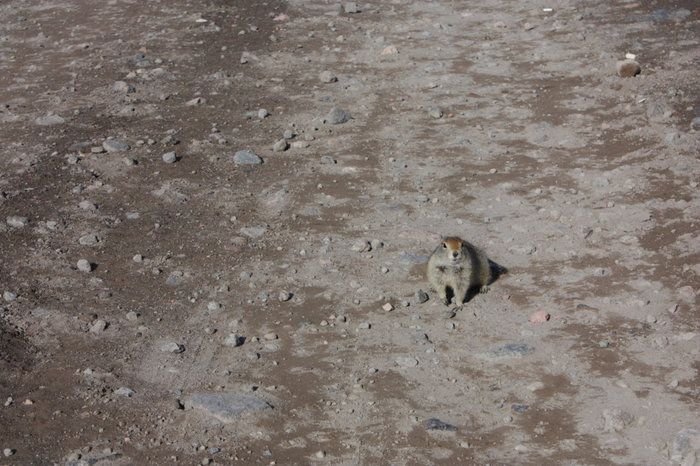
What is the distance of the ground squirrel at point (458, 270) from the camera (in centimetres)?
641

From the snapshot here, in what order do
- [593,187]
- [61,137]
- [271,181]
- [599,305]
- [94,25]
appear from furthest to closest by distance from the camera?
[94,25], [61,137], [271,181], [593,187], [599,305]

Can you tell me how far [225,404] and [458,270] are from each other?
232 centimetres

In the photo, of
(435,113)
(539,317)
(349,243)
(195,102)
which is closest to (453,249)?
(539,317)

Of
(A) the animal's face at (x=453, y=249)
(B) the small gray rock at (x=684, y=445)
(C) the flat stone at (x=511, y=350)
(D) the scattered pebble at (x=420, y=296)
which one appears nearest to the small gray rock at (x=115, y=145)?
(D) the scattered pebble at (x=420, y=296)

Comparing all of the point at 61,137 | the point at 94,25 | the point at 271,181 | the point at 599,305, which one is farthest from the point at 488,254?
the point at 94,25

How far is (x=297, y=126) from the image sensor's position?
9891mm

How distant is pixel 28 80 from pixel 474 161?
709 cm

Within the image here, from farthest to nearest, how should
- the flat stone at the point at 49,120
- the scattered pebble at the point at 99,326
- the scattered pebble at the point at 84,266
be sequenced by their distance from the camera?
1. the flat stone at the point at 49,120
2. the scattered pebble at the point at 84,266
3. the scattered pebble at the point at 99,326

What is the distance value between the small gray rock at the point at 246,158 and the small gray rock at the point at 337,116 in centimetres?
136

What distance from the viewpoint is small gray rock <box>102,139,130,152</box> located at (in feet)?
30.2

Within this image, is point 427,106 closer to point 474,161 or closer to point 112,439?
point 474,161

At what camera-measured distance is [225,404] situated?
17.5ft

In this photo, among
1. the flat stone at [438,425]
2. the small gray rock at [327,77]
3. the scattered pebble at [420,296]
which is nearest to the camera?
the flat stone at [438,425]

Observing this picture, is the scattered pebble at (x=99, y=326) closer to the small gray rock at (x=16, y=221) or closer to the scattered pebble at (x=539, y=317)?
the small gray rock at (x=16, y=221)
